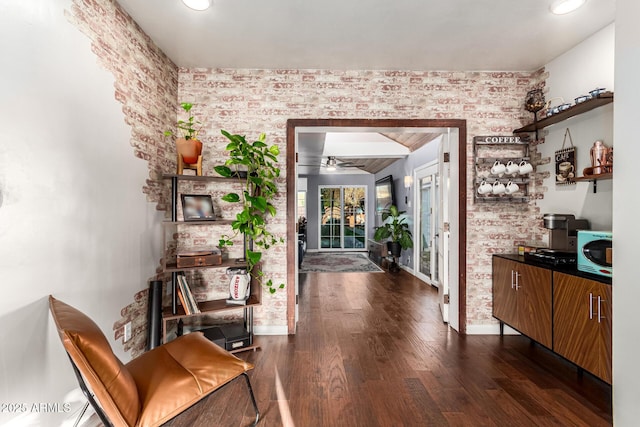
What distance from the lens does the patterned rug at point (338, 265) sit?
22.0 feet

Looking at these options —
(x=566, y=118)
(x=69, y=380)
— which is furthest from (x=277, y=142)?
(x=566, y=118)

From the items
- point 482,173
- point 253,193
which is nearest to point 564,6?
point 482,173

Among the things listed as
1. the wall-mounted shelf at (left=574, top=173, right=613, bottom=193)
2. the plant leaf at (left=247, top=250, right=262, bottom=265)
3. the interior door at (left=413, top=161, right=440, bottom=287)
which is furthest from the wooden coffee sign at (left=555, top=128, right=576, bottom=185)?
the plant leaf at (left=247, top=250, right=262, bottom=265)

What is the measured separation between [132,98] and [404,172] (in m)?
5.94

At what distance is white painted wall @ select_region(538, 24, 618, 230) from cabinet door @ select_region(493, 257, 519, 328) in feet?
2.25

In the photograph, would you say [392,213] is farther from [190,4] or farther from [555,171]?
[190,4]

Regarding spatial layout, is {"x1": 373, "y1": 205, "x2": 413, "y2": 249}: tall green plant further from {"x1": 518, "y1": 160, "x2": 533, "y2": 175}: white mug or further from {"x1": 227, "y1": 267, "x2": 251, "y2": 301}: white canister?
{"x1": 227, "y1": 267, "x2": 251, "y2": 301}: white canister

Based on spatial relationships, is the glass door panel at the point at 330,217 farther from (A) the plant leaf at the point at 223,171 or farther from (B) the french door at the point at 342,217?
(A) the plant leaf at the point at 223,171

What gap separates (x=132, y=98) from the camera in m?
2.30

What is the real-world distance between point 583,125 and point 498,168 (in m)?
0.71

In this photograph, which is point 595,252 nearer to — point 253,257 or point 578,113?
point 578,113

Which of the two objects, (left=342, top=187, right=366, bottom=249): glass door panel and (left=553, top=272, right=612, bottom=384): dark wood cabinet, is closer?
(left=553, top=272, right=612, bottom=384): dark wood cabinet

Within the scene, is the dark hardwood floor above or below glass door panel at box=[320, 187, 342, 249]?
below

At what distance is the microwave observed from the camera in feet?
6.87
